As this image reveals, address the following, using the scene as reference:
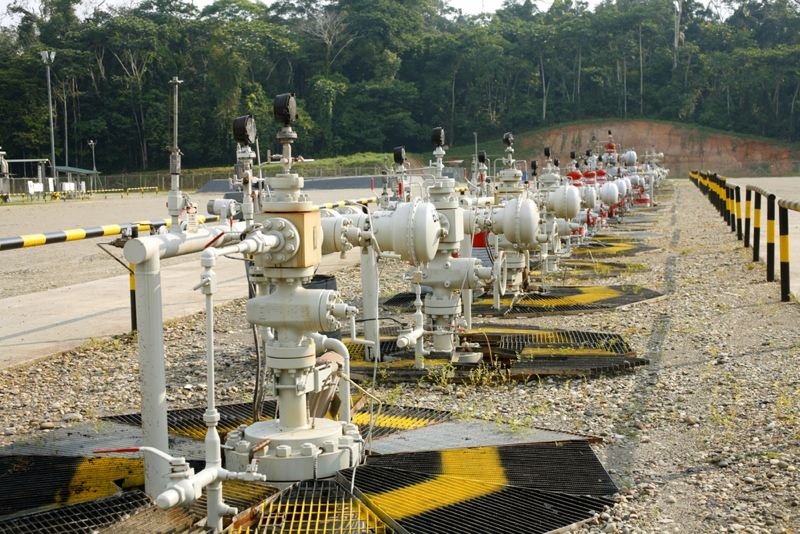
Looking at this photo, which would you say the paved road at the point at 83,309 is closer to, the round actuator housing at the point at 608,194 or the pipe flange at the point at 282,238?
the pipe flange at the point at 282,238

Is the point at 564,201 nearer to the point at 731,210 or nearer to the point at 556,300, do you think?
the point at 556,300

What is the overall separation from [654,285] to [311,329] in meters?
8.30

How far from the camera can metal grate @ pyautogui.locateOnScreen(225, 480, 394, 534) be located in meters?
4.05

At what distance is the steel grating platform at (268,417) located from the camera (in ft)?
18.4

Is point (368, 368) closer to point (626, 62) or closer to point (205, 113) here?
point (205, 113)

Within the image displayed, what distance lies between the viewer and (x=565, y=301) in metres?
10.5

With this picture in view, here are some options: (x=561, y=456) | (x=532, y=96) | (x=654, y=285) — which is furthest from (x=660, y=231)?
(x=532, y=96)

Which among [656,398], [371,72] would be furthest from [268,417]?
[371,72]

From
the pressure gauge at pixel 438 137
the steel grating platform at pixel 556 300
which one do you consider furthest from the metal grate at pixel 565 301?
the pressure gauge at pixel 438 137

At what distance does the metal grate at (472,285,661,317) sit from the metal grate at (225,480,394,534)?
5.51 metres

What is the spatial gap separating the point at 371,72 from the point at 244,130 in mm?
91812

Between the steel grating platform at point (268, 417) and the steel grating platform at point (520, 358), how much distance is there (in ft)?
2.07

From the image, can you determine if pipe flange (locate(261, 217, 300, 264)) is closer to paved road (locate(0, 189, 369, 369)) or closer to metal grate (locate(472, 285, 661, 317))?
paved road (locate(0, 189, 369, 369))

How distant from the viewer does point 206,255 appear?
3777 mm
